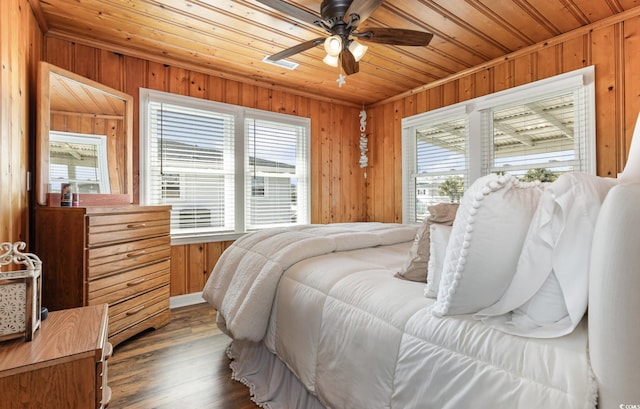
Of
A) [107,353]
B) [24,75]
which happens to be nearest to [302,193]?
[24,75]

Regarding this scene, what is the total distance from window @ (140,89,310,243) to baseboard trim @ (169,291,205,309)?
23.1 inches

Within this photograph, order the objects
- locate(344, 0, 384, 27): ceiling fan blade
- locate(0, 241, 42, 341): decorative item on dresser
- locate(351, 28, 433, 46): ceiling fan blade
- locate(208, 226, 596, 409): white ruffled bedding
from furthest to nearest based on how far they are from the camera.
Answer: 1. locate(351, 28, 433, 46): ceiling fan blade
2. locate(344, 0, 384, 27): ceiling fan blade
3. locate(0, 241, 42, 341): decorative item on dresser
4. locate(208, 226, 596, 409): white ruffled bedding

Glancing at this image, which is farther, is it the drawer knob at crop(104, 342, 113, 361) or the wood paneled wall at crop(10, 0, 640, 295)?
the wood paneled wall at crop(10, 0, 640, 295)

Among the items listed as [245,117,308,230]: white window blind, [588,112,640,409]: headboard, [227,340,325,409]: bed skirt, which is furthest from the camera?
[245,117,308,230]: white window blind

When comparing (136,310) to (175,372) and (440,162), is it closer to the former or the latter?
(175,372)

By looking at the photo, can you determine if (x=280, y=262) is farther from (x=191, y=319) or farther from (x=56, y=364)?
(x=191, y=319)

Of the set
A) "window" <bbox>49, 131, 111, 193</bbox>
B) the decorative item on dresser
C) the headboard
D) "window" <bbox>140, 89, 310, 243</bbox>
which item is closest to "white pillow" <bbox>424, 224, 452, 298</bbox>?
the headboard

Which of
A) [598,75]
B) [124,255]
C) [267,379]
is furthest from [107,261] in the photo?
[598,75]

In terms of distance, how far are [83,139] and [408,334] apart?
2.90 meters

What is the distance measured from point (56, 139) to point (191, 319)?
184 centimetres

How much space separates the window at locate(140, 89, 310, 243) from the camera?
10.5 feet

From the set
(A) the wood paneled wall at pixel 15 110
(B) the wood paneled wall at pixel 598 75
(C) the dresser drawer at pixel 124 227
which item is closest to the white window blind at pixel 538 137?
(B) the wood paneled wall at pixel 598 75

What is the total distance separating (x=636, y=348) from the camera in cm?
64

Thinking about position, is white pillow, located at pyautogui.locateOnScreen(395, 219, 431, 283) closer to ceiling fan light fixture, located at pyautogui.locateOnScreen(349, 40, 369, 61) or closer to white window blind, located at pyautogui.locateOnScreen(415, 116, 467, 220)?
ceiling fan light fixture, located at pyautogui.locateOnScreen(349, 40, 369, 61)
